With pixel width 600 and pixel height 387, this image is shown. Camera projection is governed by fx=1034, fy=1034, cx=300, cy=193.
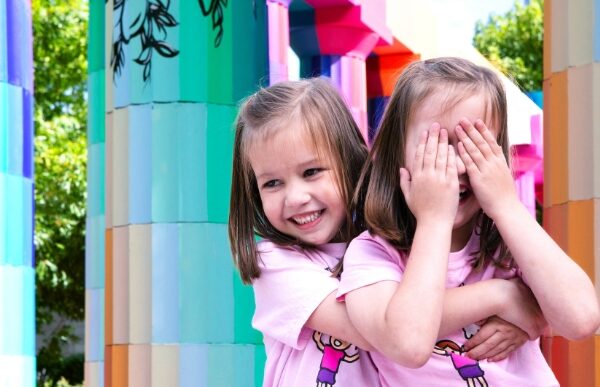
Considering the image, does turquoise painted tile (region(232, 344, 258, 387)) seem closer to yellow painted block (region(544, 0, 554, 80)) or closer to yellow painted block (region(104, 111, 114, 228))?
yellow painted block (region(104, 111, 114, 228))

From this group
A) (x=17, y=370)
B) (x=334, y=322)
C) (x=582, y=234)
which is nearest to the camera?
(x=334, y=322)

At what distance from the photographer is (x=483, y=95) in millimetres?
2115

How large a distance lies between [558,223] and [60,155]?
12.5 meters

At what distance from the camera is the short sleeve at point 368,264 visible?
2102mm

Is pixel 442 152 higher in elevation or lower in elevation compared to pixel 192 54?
lower

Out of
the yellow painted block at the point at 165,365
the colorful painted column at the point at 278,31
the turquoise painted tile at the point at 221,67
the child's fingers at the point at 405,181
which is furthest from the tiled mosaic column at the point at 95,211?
the child's fingers at the point at 405,181

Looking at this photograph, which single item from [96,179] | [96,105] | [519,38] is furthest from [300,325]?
[519,38]

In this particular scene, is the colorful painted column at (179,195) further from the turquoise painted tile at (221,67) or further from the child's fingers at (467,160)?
the child's fingers at (467,160)

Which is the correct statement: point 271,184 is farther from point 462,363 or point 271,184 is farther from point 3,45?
point 3,45

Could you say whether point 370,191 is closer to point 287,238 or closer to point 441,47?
point 287,238

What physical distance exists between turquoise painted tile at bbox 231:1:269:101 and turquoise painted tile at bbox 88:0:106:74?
7.69ft

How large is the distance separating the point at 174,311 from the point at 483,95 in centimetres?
248

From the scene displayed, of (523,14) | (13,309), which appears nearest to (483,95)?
(13,309)

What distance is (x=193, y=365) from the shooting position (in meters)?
4.29
